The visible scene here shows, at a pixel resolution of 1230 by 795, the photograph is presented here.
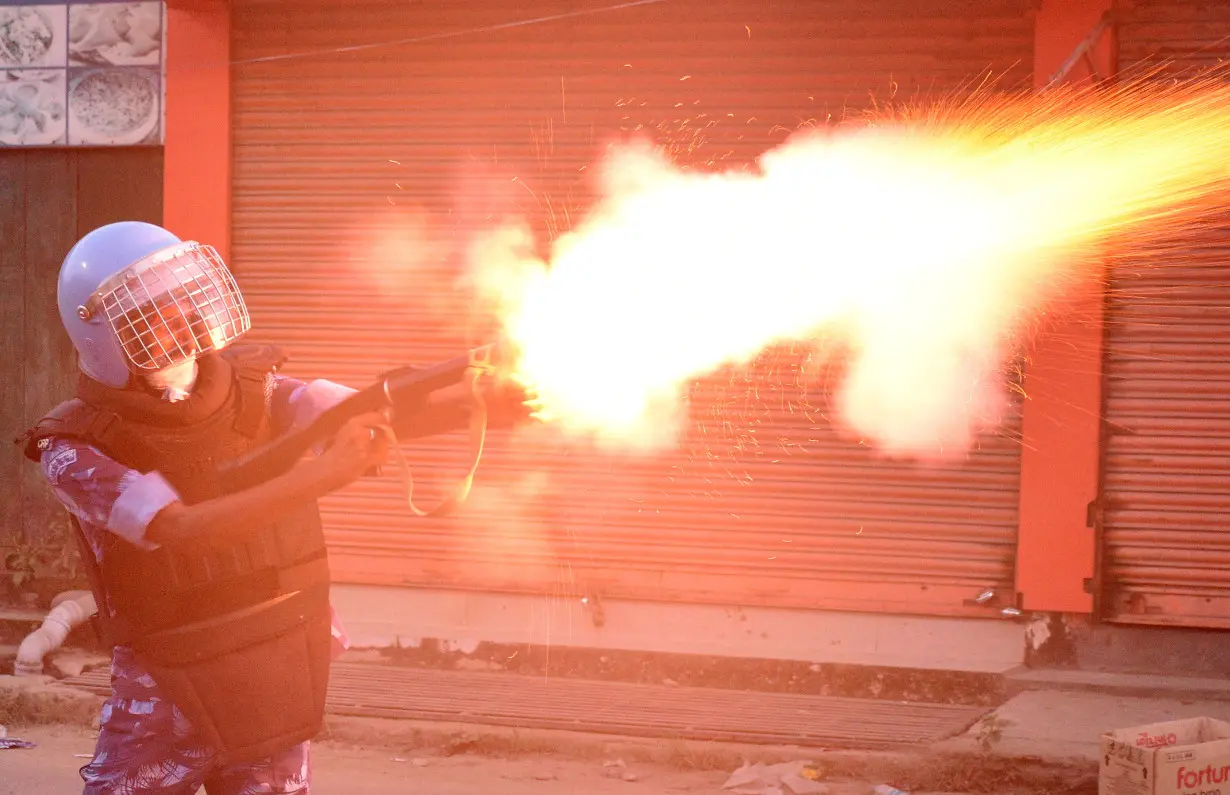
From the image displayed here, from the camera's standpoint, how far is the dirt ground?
617 centimetres

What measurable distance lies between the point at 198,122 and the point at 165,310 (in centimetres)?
565

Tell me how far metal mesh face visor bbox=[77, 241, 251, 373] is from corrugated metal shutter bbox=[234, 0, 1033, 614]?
15.5 feet

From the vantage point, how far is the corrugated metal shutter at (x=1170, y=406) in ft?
24.4

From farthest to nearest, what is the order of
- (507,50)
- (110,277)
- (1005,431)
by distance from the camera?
(507,50) → (1005,431) → (110,277)

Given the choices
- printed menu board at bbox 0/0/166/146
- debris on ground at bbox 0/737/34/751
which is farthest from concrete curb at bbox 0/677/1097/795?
printed menu board at bbox 0/0/166/146

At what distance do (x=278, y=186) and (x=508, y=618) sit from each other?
10.9ft

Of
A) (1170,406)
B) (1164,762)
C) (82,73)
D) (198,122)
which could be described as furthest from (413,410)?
(82,73)

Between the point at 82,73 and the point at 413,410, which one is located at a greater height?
the point at 82,73

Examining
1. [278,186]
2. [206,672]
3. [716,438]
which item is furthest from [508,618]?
[206,672]

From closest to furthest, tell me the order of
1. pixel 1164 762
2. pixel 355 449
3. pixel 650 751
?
pixel 355 449 → pixel 1164 762 → pixel 650 751

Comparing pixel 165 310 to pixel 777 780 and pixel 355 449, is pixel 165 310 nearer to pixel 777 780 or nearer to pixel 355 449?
pixel 355 449

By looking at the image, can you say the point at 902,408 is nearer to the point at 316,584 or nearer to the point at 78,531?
the point at 316,584

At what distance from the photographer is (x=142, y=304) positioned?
3.55 meters

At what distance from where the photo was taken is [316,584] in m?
3.85
